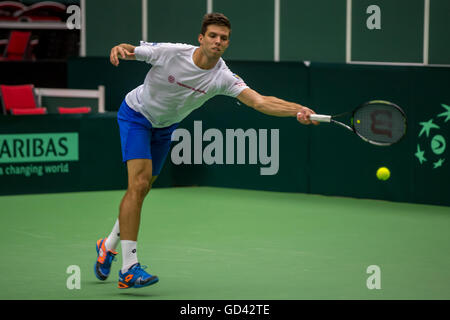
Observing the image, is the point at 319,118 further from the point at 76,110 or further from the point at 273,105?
the point at 76,110

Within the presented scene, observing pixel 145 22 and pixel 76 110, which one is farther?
pixel 145 22

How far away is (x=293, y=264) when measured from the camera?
7199 mm

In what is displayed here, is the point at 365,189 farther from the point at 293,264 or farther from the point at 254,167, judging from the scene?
the point at 293,264

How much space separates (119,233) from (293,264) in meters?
1.49

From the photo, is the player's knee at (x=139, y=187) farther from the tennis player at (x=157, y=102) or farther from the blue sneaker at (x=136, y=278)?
the blue sneaker at (x=136, y=278)

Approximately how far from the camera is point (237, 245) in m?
8.02

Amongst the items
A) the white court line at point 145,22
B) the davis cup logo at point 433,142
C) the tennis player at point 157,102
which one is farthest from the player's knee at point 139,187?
the white court line at point 145,22

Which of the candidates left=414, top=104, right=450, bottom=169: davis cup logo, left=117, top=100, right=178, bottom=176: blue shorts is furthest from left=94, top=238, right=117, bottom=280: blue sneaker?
left=414, top=104, right=450, bottom=169: davis cup logo

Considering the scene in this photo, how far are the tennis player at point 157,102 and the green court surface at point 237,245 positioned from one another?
10.9 inches

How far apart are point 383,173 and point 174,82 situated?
4653 millimetres

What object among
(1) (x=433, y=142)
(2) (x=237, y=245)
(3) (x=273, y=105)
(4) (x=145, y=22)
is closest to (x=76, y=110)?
(4) (x=145, y=22)

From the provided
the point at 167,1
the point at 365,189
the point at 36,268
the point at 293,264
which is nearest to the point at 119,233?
the point at 36,268

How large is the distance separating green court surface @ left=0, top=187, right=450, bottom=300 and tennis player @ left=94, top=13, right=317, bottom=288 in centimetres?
28

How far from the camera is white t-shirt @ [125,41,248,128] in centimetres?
634
